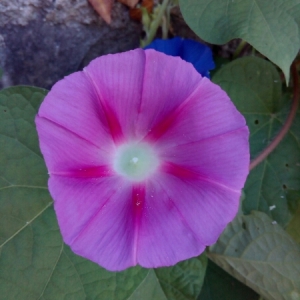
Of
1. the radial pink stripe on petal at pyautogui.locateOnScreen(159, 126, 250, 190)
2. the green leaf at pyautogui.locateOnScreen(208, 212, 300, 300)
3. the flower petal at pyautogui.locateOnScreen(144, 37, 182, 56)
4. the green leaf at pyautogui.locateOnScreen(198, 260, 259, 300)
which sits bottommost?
the green leaf at pyautogui.locateOnScreen(198, 260, 259, 300)

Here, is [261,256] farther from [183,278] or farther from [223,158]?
[223,158]

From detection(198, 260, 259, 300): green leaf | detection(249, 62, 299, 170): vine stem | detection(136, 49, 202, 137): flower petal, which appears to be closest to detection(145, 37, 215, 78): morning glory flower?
detection(249, 62, 299, 170): vine stem

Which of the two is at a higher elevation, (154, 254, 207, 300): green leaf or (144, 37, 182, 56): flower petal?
(144, 37, 182, 56): flower petal

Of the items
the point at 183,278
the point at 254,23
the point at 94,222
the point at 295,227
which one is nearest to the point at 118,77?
the point at 94,222

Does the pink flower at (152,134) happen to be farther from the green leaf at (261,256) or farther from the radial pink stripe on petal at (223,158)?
the green leaf at (261,256)

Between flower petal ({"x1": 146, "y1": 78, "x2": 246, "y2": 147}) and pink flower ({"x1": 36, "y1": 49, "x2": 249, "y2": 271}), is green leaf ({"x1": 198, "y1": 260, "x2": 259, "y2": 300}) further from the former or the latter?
flower petal ({"x1": 146, "y1": 78, "x2": 246, "y2": 147})

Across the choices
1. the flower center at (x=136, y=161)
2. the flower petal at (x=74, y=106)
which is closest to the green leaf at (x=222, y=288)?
the flower center at (x=136, y=161)
